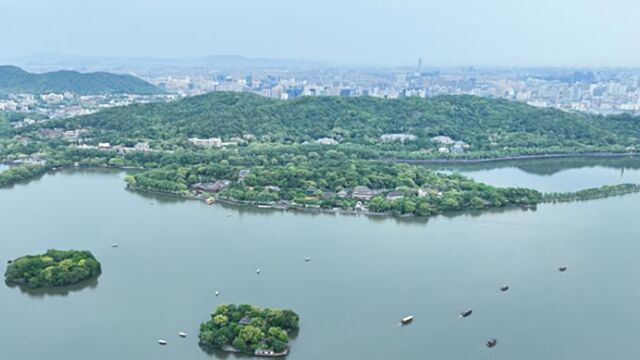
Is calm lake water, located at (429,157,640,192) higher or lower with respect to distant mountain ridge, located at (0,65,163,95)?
lower

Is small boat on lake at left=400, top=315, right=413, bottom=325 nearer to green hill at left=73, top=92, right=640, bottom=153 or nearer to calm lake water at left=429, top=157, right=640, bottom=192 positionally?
calm lake water at left=429, top=157, right=640, bottom=192

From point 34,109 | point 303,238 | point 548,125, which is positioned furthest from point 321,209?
point 34,109

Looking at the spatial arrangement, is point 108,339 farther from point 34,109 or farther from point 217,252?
point 34,109

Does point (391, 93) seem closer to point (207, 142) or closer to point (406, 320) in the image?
point (207, 142)

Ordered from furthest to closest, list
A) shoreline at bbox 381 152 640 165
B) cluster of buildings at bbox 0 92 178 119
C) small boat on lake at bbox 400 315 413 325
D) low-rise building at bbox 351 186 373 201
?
cluster of buildings at bbox 0 92 178 119 < shoreline at bbox 381 152 640 165 < low-rise building at bbox 351 186 373 201 < small boat on lake at bbox 400 315 413 325

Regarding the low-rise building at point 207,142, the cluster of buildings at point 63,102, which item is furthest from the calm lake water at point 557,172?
the cluster of buildings at point 63,102

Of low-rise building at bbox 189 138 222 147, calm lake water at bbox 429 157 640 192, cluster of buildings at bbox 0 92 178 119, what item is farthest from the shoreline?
cluster of buildings at bbox 0 92 178 119
